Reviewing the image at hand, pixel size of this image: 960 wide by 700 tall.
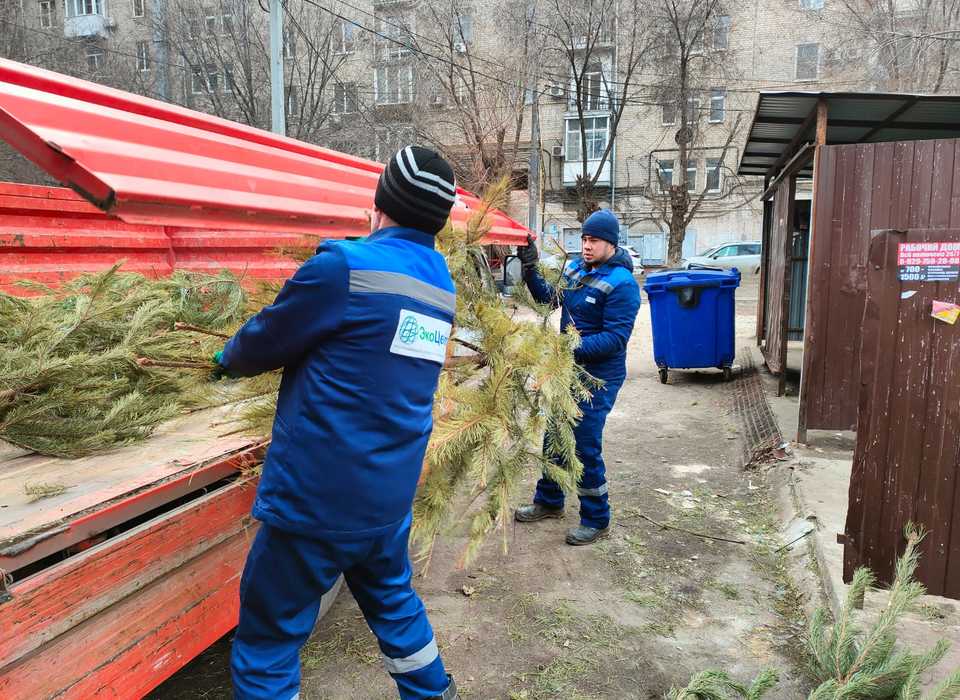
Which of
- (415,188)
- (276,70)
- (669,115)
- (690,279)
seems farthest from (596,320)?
(669,115)

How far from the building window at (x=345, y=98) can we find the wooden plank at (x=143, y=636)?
21.0 m

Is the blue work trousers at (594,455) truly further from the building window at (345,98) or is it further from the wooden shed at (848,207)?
the building window at (345,98)

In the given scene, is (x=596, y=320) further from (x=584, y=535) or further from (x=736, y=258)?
(x=736, y=258)

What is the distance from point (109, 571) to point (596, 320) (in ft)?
9.04

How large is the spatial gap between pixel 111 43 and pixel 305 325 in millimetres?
26116

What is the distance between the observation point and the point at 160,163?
1.68 metres

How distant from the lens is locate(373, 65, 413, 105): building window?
21219mm

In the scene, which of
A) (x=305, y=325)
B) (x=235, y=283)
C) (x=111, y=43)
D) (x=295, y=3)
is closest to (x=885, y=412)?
(x=305, y=325)

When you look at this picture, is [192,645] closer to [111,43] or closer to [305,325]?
[305,325]

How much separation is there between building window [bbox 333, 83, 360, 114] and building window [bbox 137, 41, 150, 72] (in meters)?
5.91

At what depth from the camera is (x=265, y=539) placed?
5.98ft

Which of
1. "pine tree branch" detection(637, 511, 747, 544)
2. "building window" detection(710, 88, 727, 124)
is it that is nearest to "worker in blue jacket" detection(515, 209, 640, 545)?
"pine tree branch" detection(637, 511, 747, 544)

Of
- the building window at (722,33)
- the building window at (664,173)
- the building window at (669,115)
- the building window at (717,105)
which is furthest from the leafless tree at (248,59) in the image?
the building window at (717,105)

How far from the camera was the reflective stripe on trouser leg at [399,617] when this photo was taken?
80.4 inches
